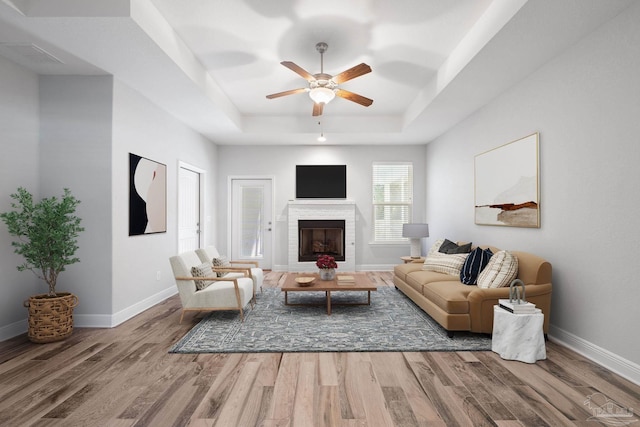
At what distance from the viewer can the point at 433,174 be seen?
6738mm

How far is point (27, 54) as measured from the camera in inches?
124

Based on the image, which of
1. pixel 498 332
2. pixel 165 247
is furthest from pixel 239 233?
pixel 498 332

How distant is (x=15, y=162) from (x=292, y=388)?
3477mm

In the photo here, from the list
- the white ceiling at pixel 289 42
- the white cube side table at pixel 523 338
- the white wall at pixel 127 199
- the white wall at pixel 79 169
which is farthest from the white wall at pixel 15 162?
the white cube side table at pixel 523 338

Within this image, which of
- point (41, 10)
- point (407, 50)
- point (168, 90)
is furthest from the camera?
point (168, 90)

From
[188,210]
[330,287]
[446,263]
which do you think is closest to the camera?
[330,287]

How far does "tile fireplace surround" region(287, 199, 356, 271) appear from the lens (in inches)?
275

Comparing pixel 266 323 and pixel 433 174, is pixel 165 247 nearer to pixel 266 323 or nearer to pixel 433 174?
pixel 266 323

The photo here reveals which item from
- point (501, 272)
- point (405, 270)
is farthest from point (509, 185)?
point (405, 270)

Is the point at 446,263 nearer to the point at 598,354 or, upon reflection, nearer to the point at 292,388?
the point at 598,354

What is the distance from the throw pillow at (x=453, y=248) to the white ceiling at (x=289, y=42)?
1.94 meters

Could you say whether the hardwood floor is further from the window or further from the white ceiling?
the window

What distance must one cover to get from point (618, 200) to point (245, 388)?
123 inches

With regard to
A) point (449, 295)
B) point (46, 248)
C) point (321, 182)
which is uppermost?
point (321, 182)
